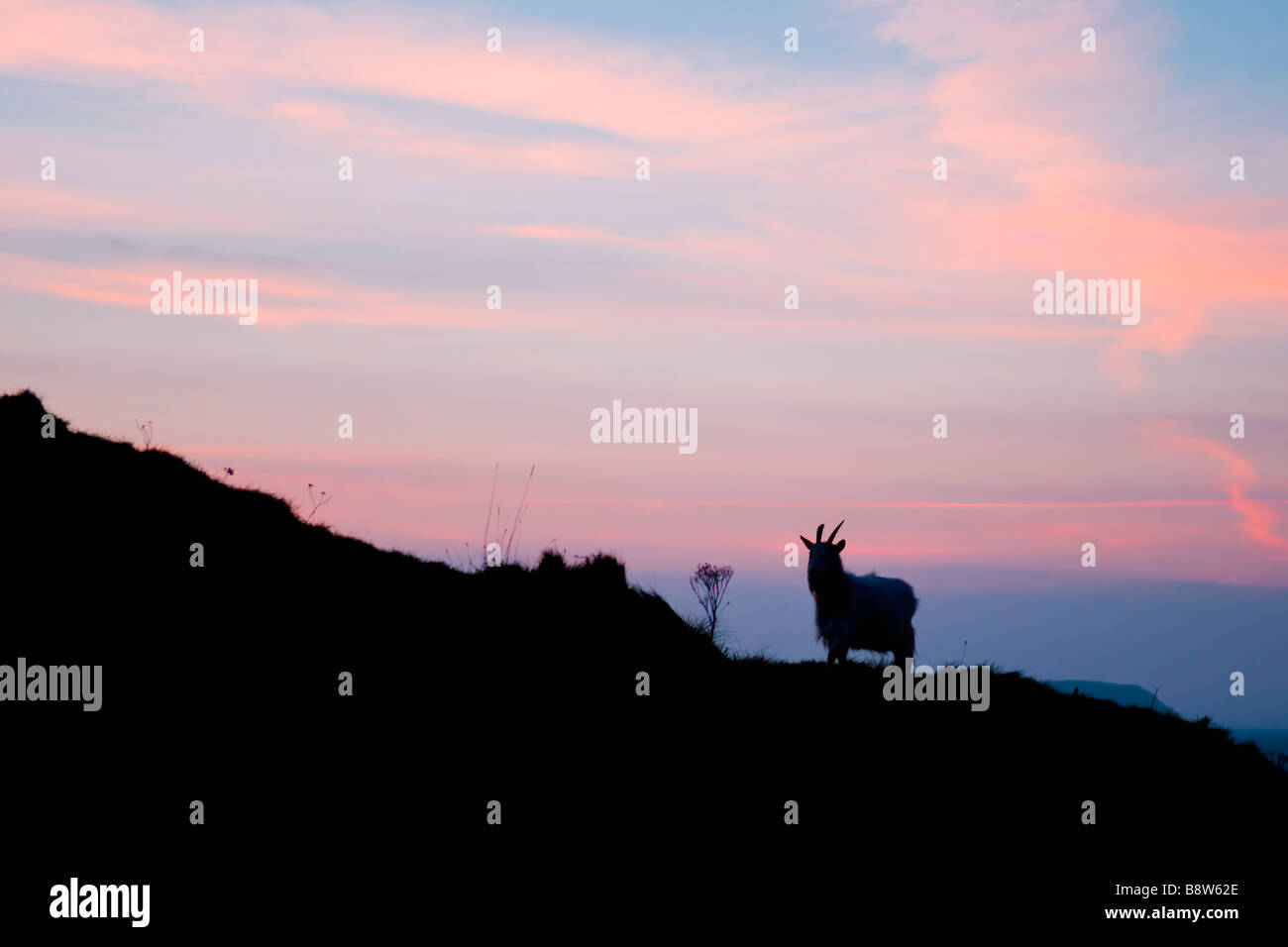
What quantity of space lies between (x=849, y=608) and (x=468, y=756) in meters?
11.4

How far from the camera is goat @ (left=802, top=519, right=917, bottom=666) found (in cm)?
2138

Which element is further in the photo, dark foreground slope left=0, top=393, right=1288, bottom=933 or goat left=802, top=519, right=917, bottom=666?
goat left=802, top=519, right=917, bottom=666

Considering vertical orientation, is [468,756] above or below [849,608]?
below

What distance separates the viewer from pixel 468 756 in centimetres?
1169

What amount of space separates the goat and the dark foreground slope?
430 centimetres

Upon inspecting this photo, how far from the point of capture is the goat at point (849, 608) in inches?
842

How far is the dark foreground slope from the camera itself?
9.98 m

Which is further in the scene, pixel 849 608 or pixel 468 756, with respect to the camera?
pixel 849 608

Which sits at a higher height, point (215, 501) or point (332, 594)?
point (215, 501)
